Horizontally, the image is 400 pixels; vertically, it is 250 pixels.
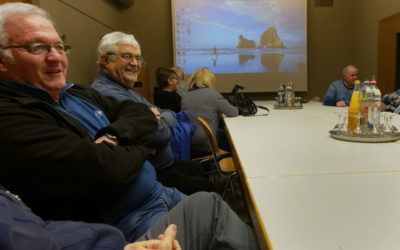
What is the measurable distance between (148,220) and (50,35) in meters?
0.78

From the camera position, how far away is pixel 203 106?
3.25 m

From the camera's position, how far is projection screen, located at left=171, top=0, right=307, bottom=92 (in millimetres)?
6523

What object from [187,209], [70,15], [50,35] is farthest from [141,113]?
[70,15]

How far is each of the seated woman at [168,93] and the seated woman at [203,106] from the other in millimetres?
335

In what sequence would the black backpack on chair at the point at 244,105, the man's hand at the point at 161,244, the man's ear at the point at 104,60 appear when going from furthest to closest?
the black backpack on chair at the point at 244,105 < the man's ear at the point at 104,60 < the man's hand at the point at 161,244

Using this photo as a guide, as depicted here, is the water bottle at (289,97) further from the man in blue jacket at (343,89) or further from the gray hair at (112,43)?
the gray hair at (112,43)

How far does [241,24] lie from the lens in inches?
263

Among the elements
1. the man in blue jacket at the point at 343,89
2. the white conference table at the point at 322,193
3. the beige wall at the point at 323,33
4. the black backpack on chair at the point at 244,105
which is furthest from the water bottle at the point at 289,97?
the beige wall at the point at 323,33

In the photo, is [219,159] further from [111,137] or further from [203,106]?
[111,137]

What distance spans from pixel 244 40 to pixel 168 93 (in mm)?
3485

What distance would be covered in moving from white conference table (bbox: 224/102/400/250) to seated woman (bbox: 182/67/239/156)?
1.33 meters

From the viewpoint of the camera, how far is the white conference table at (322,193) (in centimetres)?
68

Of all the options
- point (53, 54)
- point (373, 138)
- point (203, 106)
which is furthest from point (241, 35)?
point (53, 54)

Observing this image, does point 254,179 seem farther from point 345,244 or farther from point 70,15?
point 70,15
